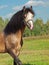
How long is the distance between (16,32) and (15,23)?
0.33 meters

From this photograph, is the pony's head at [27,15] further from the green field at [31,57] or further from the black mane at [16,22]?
the green field at [31,57]

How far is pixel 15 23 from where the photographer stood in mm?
9391

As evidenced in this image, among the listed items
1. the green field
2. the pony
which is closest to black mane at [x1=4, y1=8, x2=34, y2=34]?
the pony

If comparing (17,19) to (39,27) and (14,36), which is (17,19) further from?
(39,27)

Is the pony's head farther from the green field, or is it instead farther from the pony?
the green field

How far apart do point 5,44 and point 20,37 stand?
56cm

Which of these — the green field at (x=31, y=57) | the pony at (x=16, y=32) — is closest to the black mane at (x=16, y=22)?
the pony at (x=16, y=32)

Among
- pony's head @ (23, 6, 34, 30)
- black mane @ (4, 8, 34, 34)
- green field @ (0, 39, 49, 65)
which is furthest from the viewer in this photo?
green field @ (0, 39, 49, 65)

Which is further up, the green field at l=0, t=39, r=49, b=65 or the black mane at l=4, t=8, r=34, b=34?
the black mane at l=4, t=8, r=34, b=34

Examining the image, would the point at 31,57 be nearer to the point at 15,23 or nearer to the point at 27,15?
the point at 15,23

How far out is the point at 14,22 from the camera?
30.8ft

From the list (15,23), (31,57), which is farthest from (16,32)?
(31,57)

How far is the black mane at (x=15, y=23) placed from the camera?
934 centimetres

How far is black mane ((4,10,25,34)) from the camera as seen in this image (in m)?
9.34
